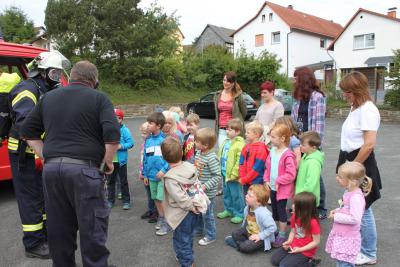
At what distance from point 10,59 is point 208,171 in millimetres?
3474

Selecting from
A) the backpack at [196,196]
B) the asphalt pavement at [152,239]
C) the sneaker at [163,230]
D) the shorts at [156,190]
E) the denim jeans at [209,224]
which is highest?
the backpack at [196,196]

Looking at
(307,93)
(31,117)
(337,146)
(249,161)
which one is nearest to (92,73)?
(31,117)

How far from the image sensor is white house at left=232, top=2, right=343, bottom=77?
37.3 meters

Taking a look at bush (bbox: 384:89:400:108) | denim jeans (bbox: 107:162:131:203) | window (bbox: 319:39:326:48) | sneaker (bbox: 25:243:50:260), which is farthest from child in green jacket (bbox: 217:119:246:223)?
window (bbox: 319:39:326:48)

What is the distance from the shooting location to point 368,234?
146 inches

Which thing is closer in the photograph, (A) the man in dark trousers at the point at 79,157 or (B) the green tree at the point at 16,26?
(A) the man in dark trousers at the point at 79,157

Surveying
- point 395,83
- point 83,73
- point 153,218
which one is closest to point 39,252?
point 153,218

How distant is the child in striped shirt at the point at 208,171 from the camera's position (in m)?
4.26

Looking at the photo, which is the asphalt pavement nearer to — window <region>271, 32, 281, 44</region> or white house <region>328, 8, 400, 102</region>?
white house <region>328, 8, 400, 102</region>

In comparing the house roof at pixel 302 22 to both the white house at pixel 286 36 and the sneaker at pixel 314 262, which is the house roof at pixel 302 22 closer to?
the white house at pixel 286 36

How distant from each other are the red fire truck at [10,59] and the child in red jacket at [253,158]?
3.34m

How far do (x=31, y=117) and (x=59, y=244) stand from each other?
3.54ft

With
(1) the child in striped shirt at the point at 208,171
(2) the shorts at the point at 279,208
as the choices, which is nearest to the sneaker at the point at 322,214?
(2) the shorts at the point at 279,208

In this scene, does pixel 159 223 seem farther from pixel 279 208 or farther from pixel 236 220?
pixel 279 208
